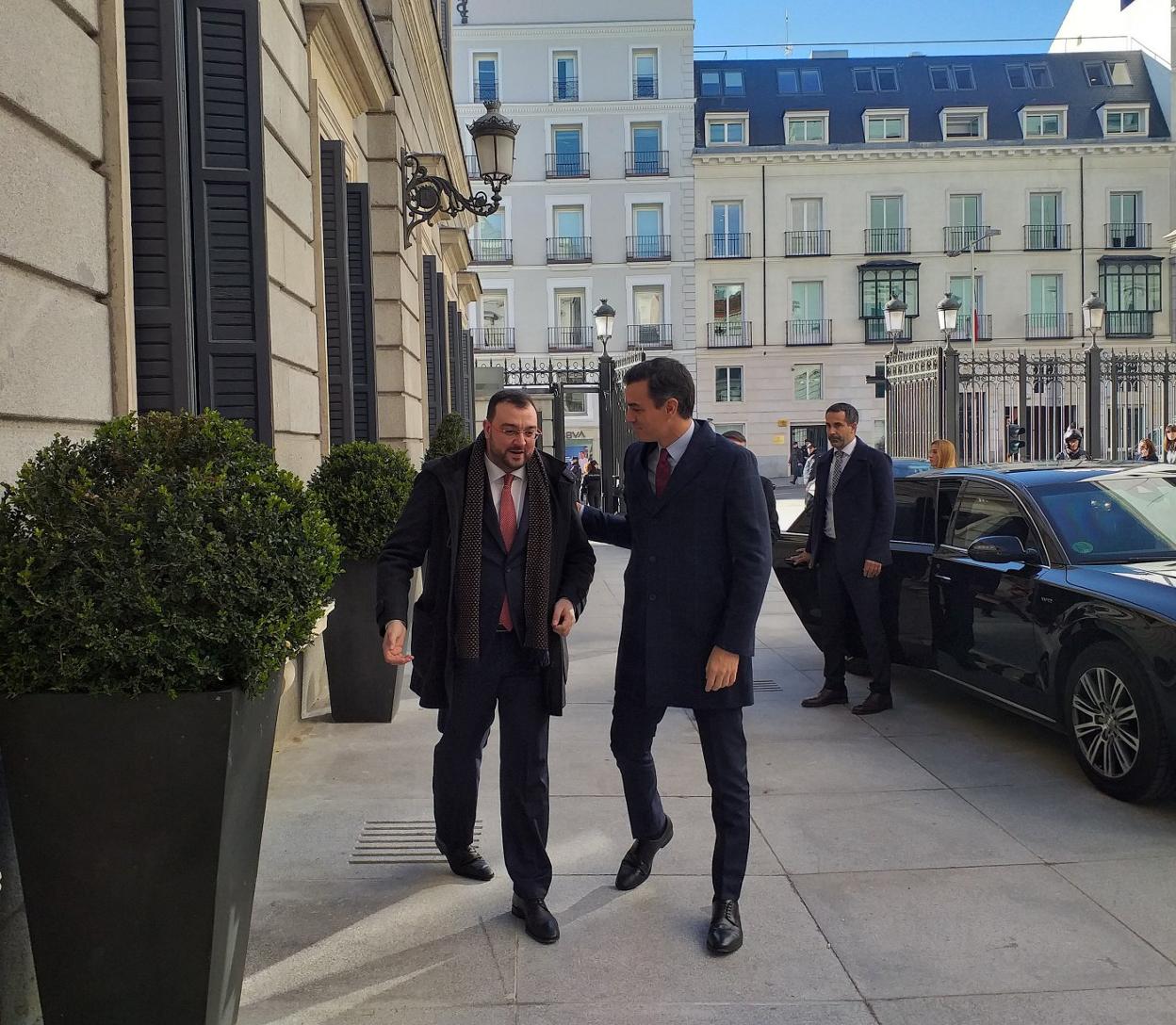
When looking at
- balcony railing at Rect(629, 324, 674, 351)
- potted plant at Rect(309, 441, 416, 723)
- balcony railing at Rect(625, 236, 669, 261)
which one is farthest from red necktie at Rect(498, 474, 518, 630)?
balcony railing at Rect(625, 236, 669, 261)

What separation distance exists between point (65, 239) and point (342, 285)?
14.6ft

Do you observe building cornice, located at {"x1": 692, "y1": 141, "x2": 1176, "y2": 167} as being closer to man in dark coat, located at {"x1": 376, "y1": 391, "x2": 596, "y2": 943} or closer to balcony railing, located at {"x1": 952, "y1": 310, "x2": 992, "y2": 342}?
balcony railing, located at {"x1": 952, "y1": 310, "x2": 992, "y2": 342}

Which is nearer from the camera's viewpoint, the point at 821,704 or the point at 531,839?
the point at 531,839

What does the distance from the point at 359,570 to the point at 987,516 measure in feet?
11.8

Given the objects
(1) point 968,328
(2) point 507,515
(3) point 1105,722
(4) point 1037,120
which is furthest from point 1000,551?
(4) point 1037,120

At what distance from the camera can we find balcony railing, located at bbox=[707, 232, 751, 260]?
45.7 metres

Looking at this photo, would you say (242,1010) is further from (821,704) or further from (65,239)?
(821,704)

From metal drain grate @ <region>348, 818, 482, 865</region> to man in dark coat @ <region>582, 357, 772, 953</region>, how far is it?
4.12 feet

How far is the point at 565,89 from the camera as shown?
45.7m

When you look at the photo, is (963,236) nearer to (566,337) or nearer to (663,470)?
(566,337)

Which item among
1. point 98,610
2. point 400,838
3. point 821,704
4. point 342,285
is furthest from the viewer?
point 342,285

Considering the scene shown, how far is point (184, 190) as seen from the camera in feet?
17.1

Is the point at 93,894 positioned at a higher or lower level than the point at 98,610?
lower

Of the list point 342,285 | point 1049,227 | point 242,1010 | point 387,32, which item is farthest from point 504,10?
point 242,1010
